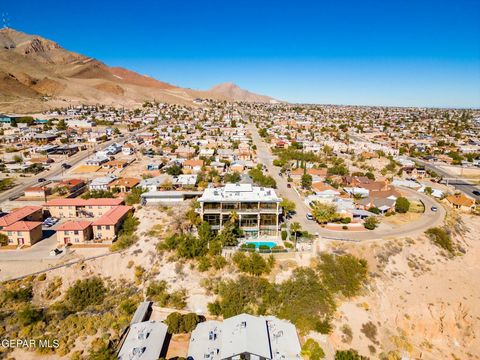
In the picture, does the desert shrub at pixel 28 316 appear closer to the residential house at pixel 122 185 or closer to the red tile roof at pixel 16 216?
the red tile roof at pixel 16 216

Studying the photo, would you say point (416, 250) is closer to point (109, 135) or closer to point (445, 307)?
point (445, 307)

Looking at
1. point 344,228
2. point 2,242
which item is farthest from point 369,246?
point 2,242

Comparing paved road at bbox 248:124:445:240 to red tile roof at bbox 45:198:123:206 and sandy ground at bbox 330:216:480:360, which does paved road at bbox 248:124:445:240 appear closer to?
sandy ground at bbox 330:216:480:360

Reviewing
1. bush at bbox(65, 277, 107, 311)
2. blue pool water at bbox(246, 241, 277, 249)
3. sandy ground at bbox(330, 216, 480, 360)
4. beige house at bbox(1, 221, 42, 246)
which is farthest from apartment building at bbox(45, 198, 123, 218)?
sandy ground at bbox(330, 216, 480, 360)

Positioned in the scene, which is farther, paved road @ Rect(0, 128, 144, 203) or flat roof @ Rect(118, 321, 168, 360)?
paved road @ Rect(0, 128, 144, 203)

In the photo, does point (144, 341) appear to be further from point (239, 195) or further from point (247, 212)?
point (239, 195)

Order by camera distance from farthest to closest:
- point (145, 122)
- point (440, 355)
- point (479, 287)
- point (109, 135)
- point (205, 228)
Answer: point (145, 122), point (109, 135), point (205, 228), point (479, 287), point (440, 355)
